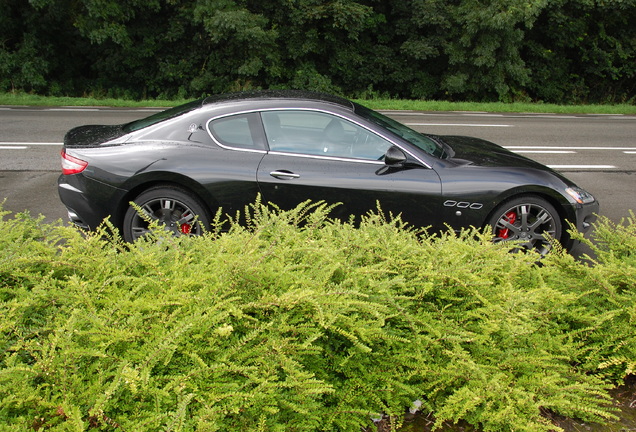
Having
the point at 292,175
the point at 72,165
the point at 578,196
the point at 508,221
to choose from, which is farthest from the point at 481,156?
the point at 72,165

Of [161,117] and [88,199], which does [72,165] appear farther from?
[161,117]

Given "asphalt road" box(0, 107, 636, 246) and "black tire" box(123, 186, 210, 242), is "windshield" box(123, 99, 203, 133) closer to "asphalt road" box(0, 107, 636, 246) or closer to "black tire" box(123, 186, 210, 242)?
"black tire" box(123, 186, 210, 242)

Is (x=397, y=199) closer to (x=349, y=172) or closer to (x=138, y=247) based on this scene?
(x=349, y=172)

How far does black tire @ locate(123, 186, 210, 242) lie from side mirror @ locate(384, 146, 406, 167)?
1.69 meters

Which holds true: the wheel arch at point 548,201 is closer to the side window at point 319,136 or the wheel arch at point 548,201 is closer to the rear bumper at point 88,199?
the side window at point 319,136

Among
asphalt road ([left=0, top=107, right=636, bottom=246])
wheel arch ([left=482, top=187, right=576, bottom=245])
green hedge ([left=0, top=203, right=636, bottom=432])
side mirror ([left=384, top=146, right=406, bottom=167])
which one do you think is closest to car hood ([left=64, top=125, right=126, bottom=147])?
asphalt road ([left=0, top=107, right=636, bottom=246])

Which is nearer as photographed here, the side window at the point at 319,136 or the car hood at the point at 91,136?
the side window at the point at 319,136

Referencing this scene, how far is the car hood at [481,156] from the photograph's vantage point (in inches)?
206

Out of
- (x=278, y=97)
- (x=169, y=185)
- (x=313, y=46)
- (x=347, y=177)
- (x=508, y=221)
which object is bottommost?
(x=508, y=221)

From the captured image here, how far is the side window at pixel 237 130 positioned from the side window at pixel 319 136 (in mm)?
110

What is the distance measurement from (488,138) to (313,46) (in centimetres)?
1148

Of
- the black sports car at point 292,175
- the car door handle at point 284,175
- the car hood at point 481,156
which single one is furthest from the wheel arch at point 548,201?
the car door handle at point 284,175

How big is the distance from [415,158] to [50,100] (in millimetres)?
16616

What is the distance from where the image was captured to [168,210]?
498 cm
